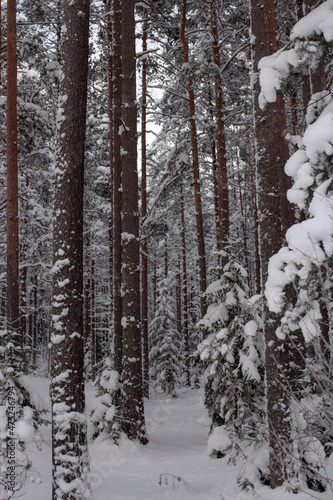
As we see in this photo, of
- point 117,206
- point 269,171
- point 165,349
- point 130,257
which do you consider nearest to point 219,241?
point 130,257

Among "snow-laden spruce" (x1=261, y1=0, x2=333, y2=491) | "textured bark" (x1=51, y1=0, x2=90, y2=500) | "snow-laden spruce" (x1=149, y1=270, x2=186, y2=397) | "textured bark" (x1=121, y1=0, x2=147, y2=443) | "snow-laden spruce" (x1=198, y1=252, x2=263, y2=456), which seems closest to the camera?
"snow-laden spruce" (x1=261, y1=0, x2=333, y2=491)

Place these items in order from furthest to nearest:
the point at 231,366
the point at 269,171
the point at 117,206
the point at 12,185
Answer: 1. the point at 117,206
2. the point at 12,185
3. the point at 231,366
4. the point at 269,171

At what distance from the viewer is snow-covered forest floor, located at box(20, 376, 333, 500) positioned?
19.1ft

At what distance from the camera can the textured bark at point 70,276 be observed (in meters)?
4.99

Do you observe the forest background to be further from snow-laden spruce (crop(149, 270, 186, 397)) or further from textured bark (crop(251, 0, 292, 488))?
snow-laden spruce (crop(149, 270, 186, 397))

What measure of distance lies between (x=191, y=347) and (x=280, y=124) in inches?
1108

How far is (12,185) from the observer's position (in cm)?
1002

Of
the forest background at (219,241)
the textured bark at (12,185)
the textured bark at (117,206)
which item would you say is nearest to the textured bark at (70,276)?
the forest background at (219,241)

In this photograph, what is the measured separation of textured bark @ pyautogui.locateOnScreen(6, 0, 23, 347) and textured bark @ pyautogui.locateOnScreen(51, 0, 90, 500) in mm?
4876

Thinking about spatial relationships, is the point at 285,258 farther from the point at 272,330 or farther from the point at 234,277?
the point at 234,277

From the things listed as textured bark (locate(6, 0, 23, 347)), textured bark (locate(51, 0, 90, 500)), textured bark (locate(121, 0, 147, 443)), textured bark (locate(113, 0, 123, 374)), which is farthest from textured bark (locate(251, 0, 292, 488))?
textured bark (locate(6, 0, 23, 347))

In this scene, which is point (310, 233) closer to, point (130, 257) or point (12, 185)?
point (130, 257)

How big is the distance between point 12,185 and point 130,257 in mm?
3605

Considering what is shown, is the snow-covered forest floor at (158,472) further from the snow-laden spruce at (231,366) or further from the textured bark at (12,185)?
the textured bark at (12,185)
